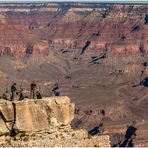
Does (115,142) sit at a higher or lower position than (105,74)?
lower

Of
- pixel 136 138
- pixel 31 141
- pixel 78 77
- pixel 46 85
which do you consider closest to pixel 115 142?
pixel 136 138

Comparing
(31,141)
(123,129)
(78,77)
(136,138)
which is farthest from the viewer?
(78,77)

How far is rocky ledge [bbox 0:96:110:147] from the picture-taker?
1673 cm

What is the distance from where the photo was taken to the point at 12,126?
16766 mm

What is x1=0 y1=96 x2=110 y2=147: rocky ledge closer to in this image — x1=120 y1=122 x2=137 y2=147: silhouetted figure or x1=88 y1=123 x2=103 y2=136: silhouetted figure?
x1=120 y1=122 x2=137 y2=147: silhouetted figure

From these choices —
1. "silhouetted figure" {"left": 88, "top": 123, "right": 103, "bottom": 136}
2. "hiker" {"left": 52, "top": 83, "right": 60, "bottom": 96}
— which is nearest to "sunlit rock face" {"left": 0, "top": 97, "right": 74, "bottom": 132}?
"silhouetted figure" {"left": 88, "top": 123, "right": 103, "bottom": 136}

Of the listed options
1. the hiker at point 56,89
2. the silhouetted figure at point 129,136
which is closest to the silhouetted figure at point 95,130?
the silhouetted figure at point 129,136

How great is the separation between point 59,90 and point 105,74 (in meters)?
34.6

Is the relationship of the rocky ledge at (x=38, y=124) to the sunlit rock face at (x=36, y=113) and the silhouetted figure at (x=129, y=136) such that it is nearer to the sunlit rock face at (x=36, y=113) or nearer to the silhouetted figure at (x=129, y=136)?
the sunlit rock face at (x=36, y=113)

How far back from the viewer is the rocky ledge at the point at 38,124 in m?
16.7

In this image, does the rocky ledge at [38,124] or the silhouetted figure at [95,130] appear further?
the silhouetted figure at [95,130]

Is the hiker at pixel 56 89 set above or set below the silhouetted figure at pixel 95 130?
above

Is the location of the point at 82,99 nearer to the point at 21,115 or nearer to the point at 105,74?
the point at 105,74

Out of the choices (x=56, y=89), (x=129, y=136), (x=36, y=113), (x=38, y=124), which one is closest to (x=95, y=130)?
(x=129, y=136)
